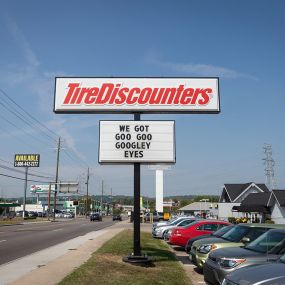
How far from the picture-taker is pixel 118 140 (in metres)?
14.8

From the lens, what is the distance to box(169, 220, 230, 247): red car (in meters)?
18.6

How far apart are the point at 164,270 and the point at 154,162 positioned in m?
3.73

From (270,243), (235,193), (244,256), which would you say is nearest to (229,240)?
(270,243)

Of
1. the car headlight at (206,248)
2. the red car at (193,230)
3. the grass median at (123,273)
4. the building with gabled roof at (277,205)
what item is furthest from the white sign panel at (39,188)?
the car headlight at (206,248)

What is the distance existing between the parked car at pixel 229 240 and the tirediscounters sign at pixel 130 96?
181 inches

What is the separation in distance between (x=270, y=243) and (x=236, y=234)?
305cm

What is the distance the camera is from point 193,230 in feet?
62.6

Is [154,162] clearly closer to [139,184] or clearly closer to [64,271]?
[139,184]

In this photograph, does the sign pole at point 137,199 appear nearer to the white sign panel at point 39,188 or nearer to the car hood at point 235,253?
the car hood at point 235,253

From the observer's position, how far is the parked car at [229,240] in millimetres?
11711

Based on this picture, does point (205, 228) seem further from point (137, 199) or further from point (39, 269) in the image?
point (39, 269)

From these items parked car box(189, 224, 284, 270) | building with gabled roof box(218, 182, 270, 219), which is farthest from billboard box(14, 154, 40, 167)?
parked car box(189, 224, 284, 270)

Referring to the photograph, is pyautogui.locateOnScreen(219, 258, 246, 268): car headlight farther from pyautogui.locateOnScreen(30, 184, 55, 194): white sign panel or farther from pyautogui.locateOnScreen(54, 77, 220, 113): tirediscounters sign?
pyautogui.locateOnScreen(30, 184, 55, 194): white sign panel

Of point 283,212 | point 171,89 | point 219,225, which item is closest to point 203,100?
point 171,89
